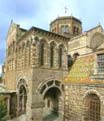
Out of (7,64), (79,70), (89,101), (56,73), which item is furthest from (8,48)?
(89,101)

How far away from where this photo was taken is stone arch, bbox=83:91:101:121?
59.3 feet

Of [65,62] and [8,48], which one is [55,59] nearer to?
[65,62]

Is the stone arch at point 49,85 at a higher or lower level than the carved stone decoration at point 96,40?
lower

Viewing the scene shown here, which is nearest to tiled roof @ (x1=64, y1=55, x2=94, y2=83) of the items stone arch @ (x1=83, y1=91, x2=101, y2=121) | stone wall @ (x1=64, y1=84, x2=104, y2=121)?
stone wall @ (x1=64, y1=84, x2=104, y2=121)

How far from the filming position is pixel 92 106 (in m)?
18.8

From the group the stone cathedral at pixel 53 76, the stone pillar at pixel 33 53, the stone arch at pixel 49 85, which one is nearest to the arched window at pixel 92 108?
the stone cathedral at pixel 53 76

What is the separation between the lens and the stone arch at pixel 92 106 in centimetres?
1808

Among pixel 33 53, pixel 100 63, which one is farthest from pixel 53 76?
pixel 100 63

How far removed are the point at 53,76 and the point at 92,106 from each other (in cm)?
796

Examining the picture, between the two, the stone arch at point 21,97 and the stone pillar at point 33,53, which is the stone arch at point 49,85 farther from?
the stone arch at point 21,97

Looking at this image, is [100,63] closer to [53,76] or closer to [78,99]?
[78,99]

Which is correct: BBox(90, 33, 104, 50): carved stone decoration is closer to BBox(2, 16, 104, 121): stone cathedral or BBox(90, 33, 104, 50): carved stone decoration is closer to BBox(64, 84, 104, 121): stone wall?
BBox(2, 16, 104, 121): stone cathedral

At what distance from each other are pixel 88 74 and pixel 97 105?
126 inches

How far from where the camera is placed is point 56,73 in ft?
85.0
